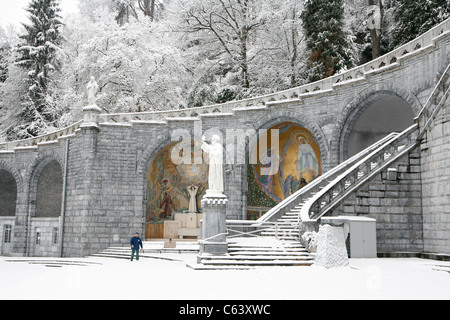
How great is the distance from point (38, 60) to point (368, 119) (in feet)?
77.1

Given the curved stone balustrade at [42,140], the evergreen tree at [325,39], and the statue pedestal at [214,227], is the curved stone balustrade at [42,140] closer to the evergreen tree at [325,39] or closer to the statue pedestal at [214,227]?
the evergreen tree at [325,39]

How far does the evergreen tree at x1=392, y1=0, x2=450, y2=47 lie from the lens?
76.8ft

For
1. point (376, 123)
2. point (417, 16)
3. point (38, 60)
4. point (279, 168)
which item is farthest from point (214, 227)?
point (38, 60)

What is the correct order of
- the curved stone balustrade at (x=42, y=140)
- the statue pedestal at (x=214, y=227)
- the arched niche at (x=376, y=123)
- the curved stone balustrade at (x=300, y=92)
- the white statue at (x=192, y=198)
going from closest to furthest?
the statue pedestal at (x=214, y=227)
the curved stone balustrade at (x=300, y=92)
the arched niche at (x=376, y=123)
the white statue at (x=192, y=198)
the curved stone balustrade at (x=42, y=140)

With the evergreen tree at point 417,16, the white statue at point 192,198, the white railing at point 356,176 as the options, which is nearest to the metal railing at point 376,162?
the white railing at point 356,176

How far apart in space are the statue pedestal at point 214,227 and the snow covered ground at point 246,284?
0.91m

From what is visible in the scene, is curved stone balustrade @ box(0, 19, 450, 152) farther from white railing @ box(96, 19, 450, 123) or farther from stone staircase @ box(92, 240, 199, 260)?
stone staircase @ box(92, 240, 199, 260)

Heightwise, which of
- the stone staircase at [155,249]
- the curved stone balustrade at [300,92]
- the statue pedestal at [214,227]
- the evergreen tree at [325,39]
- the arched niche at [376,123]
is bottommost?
the stone staircase at [155,249]

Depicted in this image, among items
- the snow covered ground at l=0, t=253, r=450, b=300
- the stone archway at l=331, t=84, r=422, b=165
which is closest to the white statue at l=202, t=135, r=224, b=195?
the snow covered ground at l=0, t=253, r=450, b=300

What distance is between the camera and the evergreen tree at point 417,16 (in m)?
23.4

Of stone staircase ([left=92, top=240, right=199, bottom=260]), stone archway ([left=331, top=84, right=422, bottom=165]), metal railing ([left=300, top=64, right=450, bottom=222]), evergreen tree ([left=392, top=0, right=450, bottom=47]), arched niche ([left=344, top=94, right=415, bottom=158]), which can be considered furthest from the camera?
evergreen tree ([left=392, top=0, right=450, bottom=47])

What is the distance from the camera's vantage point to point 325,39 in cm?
2655

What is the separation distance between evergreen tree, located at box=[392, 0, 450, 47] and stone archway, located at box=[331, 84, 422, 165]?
520 cm

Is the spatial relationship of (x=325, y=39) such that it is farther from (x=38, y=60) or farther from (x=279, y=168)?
(x=38, y=60)
